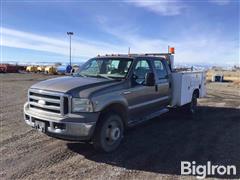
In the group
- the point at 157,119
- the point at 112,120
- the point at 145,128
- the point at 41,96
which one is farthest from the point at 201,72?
the point at 41,96

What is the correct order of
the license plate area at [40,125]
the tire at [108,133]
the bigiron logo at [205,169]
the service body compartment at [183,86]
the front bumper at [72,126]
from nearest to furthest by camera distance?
the bigiron logo at [205,169] < the front bumper at [72,126] < the license plate area at [40,125] < the tire at [108,133] < the service body compartment at [183,86]

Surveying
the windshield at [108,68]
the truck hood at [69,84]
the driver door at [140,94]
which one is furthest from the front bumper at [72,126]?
the windshield at [108,68]

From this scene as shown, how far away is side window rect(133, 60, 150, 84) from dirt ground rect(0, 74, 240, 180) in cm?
144

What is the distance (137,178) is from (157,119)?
15.1 feet

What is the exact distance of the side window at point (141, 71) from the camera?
6.74 m

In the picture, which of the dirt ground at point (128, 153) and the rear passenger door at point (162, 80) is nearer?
the dirt ground at point (128, 153)

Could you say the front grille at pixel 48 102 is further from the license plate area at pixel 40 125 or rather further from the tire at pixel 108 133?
the tire at pixel 108 133

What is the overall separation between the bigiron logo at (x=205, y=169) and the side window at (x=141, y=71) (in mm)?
2211

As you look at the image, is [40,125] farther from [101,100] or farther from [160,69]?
[160,69]

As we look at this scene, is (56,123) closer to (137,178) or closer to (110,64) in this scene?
(137,178)

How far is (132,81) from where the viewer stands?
654 cm

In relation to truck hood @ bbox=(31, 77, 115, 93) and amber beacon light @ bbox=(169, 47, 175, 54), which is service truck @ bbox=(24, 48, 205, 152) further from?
amber beacon light @ bbox=(169, 47, 175, 54)

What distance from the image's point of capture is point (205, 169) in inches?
205

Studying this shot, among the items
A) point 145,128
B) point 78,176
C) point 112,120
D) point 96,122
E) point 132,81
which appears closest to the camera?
point 78,176
